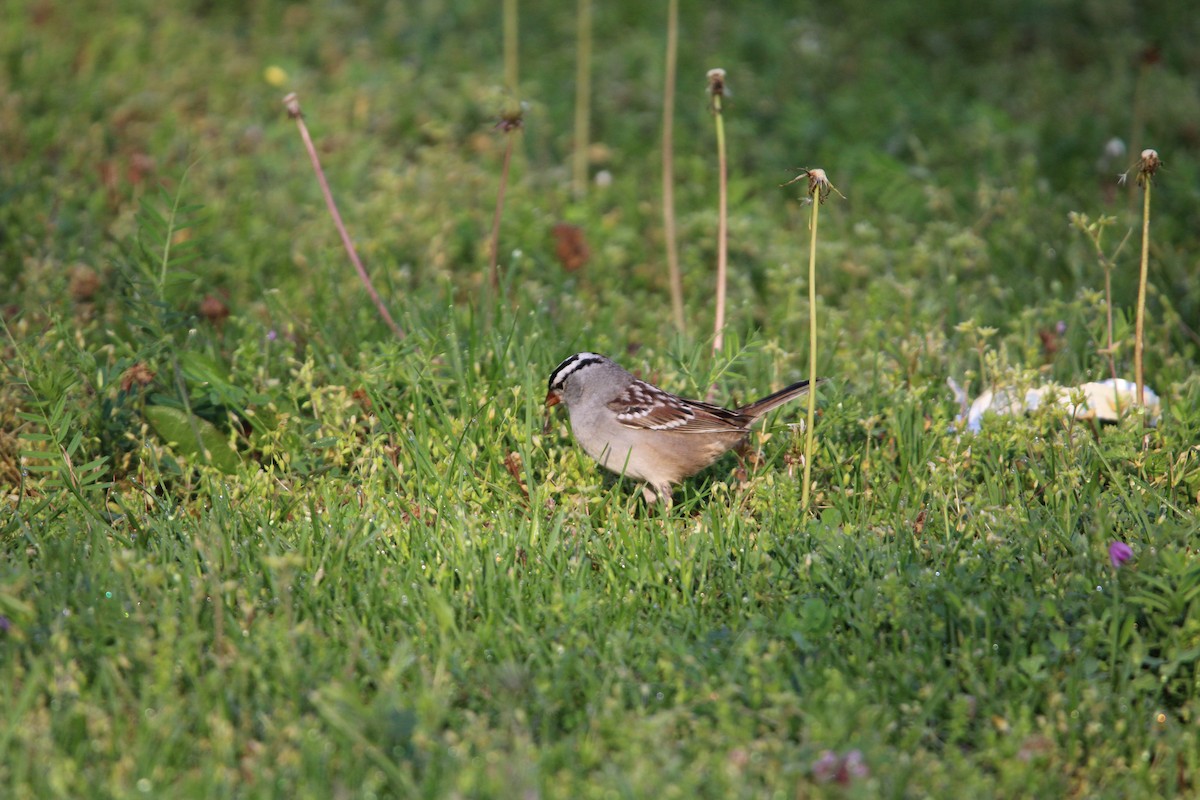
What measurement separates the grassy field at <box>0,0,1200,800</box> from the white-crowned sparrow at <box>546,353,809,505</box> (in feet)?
0.57

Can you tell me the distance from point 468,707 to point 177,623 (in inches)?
42.9

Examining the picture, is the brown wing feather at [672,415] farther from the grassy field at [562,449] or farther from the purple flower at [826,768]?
the purple flower at [826,768]

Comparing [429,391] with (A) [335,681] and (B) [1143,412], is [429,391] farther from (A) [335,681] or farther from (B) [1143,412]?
(B) [1143,412]

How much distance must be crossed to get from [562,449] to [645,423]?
0.55 metres

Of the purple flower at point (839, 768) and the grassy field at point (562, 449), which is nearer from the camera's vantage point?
the purple flower at point (839, 768)

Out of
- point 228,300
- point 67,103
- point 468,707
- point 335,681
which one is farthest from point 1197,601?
point 67,103

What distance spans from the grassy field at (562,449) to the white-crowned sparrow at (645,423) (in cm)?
17

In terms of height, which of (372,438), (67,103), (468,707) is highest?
(67,103)

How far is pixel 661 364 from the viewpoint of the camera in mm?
6492

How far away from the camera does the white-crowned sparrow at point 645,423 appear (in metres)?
5.55

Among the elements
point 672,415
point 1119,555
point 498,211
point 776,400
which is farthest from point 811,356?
point 498,211

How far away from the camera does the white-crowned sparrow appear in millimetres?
5547

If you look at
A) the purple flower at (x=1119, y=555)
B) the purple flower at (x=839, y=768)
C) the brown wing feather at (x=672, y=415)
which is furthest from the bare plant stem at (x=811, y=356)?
the purple flower at (x=839, y=768)

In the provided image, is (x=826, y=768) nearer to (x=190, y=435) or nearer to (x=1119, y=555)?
(x=1119, y=555)
